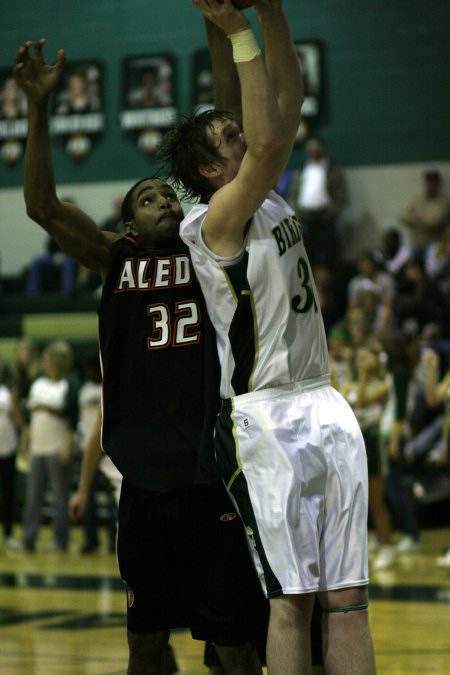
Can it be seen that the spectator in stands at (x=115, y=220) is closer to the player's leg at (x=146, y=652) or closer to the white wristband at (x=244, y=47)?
the player's leg at (x=146, y=652)

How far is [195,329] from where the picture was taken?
11.7 ft

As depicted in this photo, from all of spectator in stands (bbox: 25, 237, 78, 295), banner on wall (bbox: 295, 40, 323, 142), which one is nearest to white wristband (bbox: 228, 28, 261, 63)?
banner on wall (bbox: 295, 40, 323, 142)

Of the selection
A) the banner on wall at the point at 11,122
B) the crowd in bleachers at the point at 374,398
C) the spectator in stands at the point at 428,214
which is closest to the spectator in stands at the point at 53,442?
the crowd in bleachers at the point at 374,398

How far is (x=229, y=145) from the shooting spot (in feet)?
11.0

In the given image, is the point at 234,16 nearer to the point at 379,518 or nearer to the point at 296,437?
the point at 296,437

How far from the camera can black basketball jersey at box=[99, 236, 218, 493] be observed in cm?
355

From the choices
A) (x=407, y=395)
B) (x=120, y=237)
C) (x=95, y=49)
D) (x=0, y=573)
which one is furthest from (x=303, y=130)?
(x=120, y=237)

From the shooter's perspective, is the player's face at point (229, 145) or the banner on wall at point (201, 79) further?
the banner on wall at point (201, 79)

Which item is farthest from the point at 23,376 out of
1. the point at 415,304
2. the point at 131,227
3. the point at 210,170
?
the point at 210,170

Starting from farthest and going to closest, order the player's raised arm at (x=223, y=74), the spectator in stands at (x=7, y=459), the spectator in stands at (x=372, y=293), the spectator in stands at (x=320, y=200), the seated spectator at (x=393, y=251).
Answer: the spectator in stands at (x=320, y=200) → the seated spectator at (x=393, y=251) → the spectator in stands at (x=372, y=293) → the spectator in stands at (x=7, y=459) → the player's raised arm at (x=223, y=74)

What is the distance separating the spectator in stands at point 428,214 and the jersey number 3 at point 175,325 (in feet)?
35.7

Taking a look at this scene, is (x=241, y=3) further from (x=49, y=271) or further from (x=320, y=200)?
(x=49, y=271)

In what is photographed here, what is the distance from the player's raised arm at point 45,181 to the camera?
3.65 metres

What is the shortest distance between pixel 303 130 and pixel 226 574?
12.6 meters
